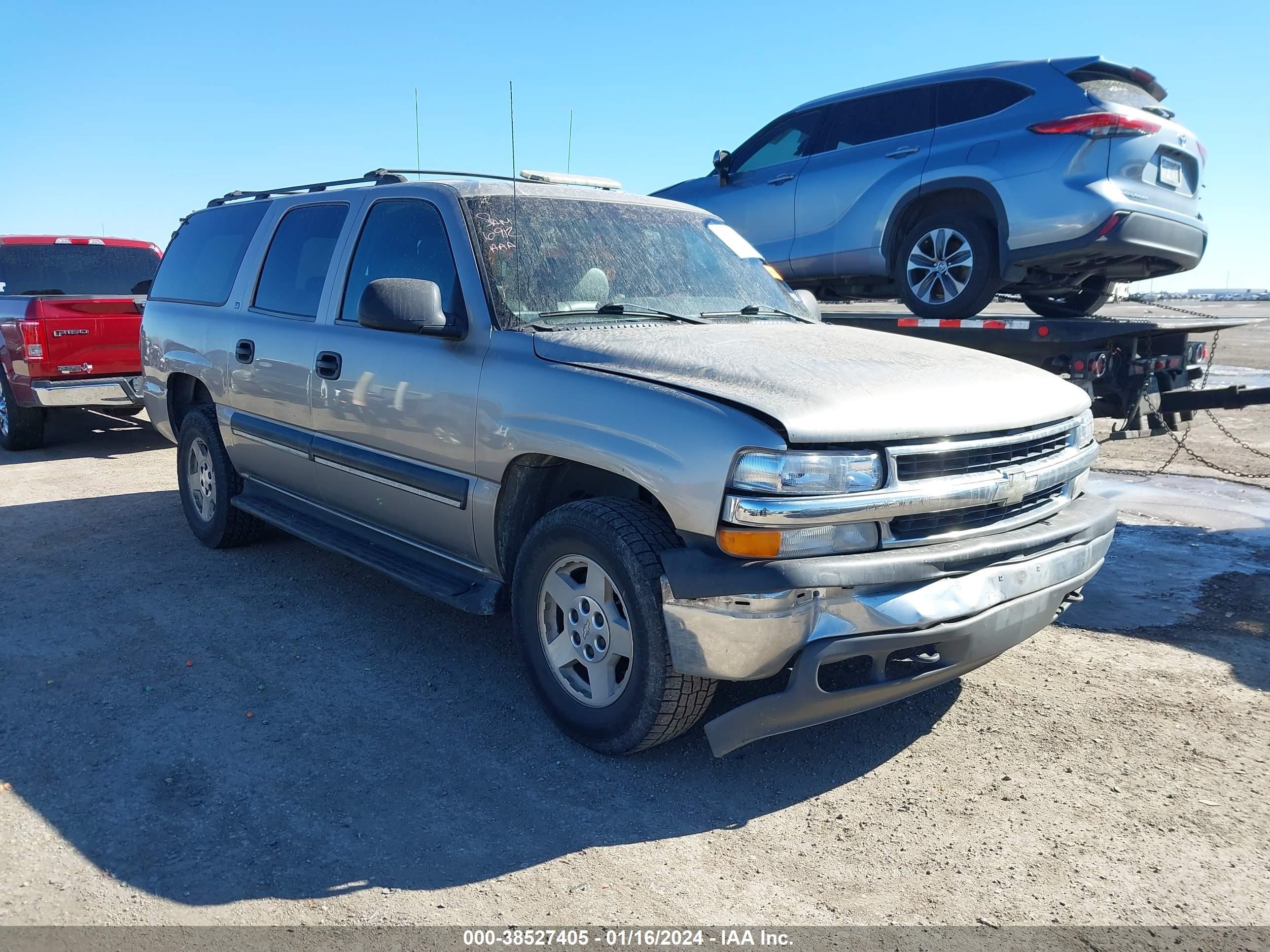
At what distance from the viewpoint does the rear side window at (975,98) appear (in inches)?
266

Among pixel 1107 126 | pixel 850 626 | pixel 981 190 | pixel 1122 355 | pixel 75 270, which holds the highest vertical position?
pixel 1107 126

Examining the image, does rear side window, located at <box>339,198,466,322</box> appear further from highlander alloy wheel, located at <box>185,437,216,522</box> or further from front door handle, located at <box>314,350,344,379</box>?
highlander alloy wheel, located at <box>185,437,216,522</box>

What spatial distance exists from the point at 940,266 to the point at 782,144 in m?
2.01

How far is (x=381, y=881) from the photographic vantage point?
9.02 ft

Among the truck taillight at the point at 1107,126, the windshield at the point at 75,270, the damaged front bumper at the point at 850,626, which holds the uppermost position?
the truck taillight at the point at 1107,126

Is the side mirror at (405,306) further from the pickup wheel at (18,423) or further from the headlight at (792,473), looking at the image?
the pickup wheel at (18,423)

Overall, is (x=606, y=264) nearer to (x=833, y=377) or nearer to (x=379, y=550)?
(x=833, y=377)

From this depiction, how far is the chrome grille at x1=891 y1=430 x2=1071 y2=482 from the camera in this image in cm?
300

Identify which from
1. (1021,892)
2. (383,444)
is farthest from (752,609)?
(383,444)

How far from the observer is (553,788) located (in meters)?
3.24

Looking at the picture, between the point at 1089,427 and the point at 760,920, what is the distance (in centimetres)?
239

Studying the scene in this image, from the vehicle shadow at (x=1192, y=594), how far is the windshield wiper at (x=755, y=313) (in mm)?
1933

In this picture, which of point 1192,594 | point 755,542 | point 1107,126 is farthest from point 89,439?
point 1192,594

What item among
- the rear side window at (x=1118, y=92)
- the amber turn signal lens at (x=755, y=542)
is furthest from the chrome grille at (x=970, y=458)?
the rear side window at (x=1118, y=92)
